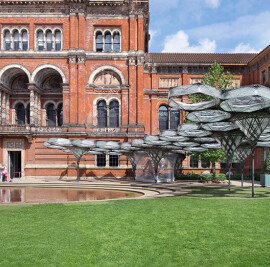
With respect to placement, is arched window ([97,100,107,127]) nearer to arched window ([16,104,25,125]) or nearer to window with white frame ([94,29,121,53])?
window with white frame ([94,29,121,53])

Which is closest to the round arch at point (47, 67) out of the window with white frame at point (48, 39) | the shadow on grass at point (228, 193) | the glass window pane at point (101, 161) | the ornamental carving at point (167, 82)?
the window with white frame at point (48, 39)

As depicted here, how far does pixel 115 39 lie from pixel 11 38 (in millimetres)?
12523

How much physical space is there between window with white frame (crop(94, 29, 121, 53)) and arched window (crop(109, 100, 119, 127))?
6528 mm

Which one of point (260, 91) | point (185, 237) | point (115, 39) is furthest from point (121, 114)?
point (185, 237)

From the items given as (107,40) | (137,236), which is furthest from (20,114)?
(137,236)

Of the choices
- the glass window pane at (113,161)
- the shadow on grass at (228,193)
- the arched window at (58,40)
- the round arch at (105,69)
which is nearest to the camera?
the shadow on grass at (228,193)

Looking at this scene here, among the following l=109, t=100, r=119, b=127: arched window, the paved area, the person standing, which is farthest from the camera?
l=109, t=100, r=119, b=127: arched window

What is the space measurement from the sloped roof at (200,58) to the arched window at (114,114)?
7.39 metres

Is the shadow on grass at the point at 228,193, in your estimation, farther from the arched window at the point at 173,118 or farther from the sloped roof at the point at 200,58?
the sloped roof at the point at 200,58

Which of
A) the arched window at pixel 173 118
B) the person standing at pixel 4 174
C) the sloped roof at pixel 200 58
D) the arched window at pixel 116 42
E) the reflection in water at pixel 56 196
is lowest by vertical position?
the person standing at pixel 4 174

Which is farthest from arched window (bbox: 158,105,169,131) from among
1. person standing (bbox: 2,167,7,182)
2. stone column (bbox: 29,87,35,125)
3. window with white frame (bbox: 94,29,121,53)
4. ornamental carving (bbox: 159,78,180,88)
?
person standing (bbox: 2,167,7,182)

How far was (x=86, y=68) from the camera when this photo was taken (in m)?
36.2

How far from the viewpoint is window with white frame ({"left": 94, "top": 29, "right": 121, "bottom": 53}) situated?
37.1 m

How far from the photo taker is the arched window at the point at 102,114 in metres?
37.7
